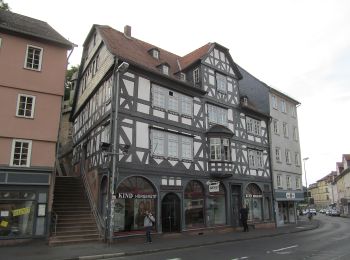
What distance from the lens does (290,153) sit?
37531 millimetres

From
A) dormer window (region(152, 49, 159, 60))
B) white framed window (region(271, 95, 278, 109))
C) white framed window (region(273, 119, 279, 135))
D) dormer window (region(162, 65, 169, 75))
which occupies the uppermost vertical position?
dormer window (region(152, 49, 159, 60))

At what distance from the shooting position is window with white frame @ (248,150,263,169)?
1208 inches

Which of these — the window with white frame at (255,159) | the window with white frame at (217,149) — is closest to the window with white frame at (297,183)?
the window with white frame at (255,159)

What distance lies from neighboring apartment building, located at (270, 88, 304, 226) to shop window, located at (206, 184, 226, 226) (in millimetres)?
7925

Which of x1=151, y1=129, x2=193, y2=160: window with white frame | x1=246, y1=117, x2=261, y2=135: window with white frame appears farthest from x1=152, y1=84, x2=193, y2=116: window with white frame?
x1=246, y1=117, x2=261, y2=135: window with white frame

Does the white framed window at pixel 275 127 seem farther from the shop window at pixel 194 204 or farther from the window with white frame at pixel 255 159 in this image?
the shop window at pixel 194 204

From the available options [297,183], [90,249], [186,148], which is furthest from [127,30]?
[297,183]

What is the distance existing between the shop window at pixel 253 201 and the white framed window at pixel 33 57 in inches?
739

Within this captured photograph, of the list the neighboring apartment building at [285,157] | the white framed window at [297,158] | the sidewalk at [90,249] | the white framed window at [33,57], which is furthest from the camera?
the white framed window at [297,158]

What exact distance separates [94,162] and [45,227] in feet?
21.1

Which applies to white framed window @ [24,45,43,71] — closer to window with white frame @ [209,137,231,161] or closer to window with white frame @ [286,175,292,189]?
window with white frame @ [209,137,231,161]

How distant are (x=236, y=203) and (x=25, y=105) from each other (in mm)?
17374

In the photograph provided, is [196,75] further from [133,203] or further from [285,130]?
[285,130]

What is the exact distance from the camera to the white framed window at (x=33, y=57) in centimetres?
1970
